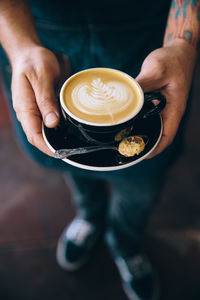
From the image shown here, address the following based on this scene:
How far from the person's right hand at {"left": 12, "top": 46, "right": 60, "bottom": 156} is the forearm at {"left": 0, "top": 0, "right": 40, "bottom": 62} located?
1.2 inches

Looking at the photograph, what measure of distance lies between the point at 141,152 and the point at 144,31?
1.33 ft

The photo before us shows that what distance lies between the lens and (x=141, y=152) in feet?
1.98

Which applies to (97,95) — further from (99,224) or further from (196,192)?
(196,192)

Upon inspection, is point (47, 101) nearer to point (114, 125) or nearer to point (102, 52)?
point (114, 125)

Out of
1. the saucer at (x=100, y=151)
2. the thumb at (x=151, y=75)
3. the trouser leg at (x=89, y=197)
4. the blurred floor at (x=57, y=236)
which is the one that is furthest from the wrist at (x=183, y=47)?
the blurred floor at (x=57, y=236)

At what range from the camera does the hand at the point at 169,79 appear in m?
0.66

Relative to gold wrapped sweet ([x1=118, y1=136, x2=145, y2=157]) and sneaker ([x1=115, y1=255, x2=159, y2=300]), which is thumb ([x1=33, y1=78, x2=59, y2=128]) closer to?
gold wrapped sweet ([x1=118, y1=136, x2=145, y2=157])

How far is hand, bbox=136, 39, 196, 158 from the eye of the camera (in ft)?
2.17

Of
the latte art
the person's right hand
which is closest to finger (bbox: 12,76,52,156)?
the person's right hand

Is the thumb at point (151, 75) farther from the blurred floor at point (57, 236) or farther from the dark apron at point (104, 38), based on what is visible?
the blurred floor at point (57, 236)

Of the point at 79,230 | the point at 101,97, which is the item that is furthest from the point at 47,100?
the point at 79,230

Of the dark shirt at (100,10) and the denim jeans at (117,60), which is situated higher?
the dark shirt at (100,10)

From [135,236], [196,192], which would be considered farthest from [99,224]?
[196,192]

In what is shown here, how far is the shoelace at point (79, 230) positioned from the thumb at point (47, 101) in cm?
83
